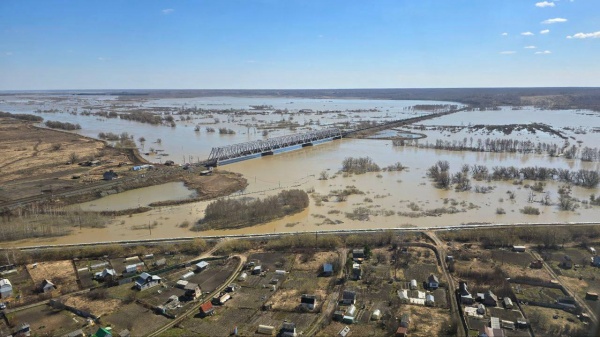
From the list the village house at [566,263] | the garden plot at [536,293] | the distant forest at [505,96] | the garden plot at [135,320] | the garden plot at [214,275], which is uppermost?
the distant forest at [505,96]

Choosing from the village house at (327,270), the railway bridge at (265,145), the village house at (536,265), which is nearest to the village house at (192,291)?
the village house at (327,270)

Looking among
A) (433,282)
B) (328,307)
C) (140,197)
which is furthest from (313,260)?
(140,197)

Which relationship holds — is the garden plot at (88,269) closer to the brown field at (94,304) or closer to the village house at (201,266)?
the brown field at (94,304)

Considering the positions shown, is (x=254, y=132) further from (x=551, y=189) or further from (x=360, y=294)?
(x=360, y=294)

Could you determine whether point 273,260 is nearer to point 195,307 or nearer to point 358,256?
point 358,256

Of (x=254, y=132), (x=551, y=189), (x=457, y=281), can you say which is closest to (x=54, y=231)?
(x=457, y=281)

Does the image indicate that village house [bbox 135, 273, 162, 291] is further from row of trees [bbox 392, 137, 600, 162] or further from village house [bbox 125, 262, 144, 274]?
row of trees [bbox 392, 137, 600, 162]

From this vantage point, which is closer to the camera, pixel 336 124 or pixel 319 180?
pixel 319 180
